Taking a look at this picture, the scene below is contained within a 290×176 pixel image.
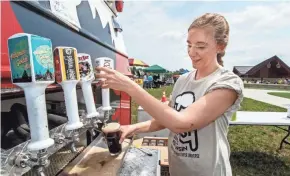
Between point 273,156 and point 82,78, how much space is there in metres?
4.57

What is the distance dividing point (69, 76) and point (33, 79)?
21 centimetres

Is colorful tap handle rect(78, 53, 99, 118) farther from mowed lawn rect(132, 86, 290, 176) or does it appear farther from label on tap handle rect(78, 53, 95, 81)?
mowed lawn rect(132, 86, 290, 176)

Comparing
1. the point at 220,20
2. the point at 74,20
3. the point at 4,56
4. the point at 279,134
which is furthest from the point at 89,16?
the point at 279,134

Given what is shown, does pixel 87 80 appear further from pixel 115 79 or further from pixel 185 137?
pixel 185 137

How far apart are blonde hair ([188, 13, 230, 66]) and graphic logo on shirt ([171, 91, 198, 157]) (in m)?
0.34

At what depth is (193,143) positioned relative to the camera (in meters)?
1.36

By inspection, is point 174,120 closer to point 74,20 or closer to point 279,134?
point 74,20

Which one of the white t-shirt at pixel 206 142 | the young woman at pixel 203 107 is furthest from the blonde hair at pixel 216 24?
the white t-shirt at pixel 206 142

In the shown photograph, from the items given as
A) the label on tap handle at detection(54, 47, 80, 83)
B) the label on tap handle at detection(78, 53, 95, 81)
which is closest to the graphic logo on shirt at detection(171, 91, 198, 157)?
the label on tap handle at detection(78, 53, 95, 81)

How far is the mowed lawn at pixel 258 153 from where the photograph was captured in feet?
13.0

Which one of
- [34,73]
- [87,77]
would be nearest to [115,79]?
[87,77]

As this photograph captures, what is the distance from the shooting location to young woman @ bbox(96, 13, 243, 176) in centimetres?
114

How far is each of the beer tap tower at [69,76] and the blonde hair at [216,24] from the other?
0.70 m

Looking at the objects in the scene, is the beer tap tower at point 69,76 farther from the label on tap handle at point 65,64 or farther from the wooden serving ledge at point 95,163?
the wooden serving ledge at point 95,163
